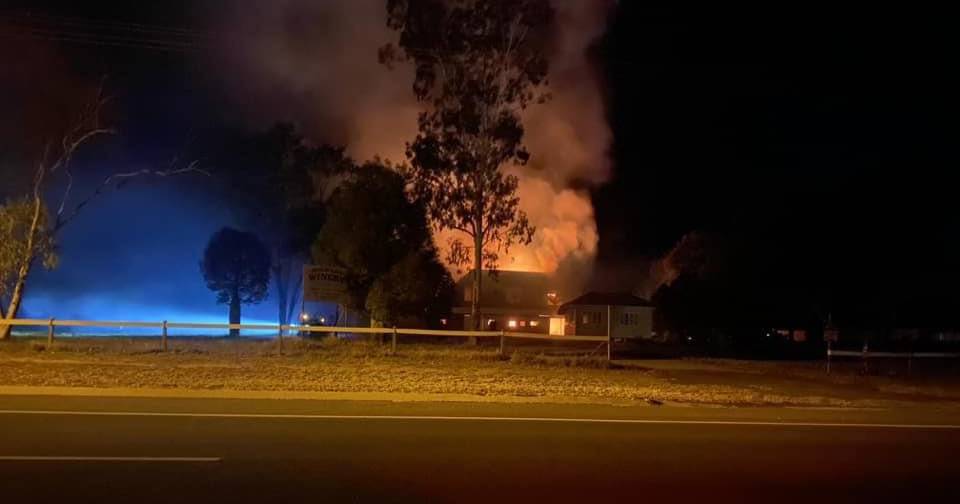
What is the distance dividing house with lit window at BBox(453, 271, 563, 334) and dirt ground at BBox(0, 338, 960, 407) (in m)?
33.7

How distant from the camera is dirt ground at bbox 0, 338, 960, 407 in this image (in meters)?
19.6

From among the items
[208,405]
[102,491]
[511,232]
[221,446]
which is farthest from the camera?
[511,232]

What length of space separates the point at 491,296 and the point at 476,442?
55.9 meters

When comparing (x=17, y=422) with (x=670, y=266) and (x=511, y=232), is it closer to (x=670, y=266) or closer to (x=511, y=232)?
(x=511, y=232)

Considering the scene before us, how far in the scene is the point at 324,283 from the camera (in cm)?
3947

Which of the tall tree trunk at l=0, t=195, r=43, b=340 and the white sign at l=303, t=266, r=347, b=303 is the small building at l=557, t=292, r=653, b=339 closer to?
the white sign at l=303, t=266, r=347, b=303

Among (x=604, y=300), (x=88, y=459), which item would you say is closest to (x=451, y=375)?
(x=88, y=459)

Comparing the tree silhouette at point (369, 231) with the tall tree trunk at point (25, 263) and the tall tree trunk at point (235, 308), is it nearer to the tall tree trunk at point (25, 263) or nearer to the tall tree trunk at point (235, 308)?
the tall tree trunk at point (25, 263)

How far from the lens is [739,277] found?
177 feet

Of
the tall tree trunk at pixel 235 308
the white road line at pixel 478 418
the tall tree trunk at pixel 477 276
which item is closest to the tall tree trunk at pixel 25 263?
the tall tree trunk at pixel 477 276

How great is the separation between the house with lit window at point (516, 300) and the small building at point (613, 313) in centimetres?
324

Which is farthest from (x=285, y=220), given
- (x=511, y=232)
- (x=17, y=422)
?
(x=17, y=422)

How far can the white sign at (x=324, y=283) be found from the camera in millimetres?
38969

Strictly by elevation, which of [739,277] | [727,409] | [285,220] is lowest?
[727,409]
